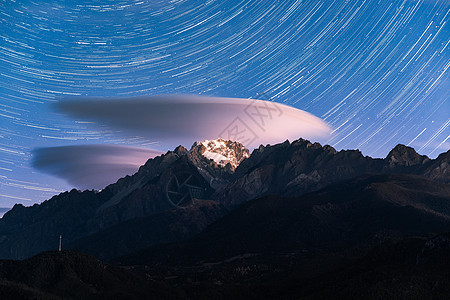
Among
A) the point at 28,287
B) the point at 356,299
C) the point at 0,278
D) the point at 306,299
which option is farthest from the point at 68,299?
the point at 356,299

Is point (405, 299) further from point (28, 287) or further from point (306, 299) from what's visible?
point (28, 287)

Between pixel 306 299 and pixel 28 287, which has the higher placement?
pixel 28 287

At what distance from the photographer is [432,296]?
17288cm

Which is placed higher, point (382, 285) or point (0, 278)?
point (0, 278)

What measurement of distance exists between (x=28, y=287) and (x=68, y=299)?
1524 centimetres

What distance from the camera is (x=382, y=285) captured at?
186625mm

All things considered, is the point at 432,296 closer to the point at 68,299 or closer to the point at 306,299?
the point at 306,299

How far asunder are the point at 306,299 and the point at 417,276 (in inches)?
1564

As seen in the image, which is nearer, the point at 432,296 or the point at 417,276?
the point at 432,296

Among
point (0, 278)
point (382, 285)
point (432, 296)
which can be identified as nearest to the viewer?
point (432, 296)

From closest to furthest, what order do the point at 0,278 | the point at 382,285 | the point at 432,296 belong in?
the point at 432,296 < the point at 382,285 < the point at 0,278

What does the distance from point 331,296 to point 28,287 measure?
109 m

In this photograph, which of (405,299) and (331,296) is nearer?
(405,299)

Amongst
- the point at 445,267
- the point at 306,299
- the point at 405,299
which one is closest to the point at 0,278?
the point at 306,299
